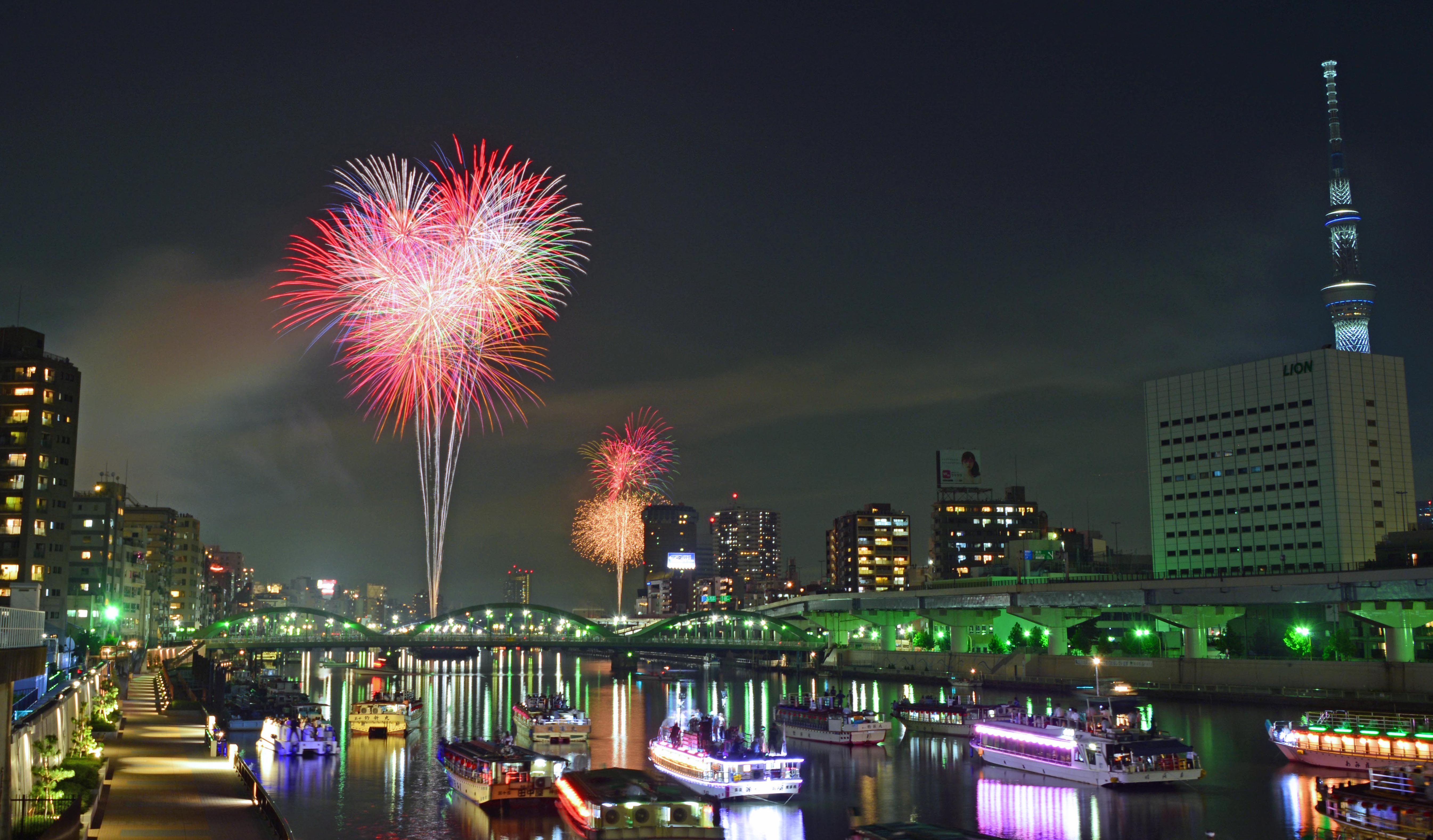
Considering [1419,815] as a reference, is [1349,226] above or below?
above

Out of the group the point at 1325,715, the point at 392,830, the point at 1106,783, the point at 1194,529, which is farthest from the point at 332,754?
the point at 1194,529

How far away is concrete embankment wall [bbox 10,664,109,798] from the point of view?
85.5 feet

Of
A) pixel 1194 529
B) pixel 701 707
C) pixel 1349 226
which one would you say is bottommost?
pixel 701 707

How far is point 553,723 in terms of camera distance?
229ft

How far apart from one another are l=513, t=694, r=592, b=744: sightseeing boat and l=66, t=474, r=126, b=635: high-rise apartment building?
65948 millimetres

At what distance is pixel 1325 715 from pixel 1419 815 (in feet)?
81.9

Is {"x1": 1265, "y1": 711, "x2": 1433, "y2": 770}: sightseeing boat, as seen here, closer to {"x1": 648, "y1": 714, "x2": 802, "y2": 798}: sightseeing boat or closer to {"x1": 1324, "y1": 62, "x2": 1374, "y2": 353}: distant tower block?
{"x1": 648, "y1": 714, "x2": 802, "y2": 798}: sightseeing boat

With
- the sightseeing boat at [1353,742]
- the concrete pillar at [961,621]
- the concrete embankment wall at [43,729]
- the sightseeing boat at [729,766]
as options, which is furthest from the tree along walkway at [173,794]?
the concrete pillar at [961,621]

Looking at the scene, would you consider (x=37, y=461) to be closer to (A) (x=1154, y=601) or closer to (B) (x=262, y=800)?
(B) (x=262, y=800)

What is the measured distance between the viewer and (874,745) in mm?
69250

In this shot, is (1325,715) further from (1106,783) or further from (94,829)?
(94,829)

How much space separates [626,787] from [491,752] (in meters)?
12.6

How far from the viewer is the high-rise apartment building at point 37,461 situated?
94.2 metres

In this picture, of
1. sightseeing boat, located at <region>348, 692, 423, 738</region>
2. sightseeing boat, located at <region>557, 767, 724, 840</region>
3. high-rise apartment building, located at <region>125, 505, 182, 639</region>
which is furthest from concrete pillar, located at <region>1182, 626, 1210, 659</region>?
high-rise apartment building, located at <region>125, 505, 182, 639</region>
